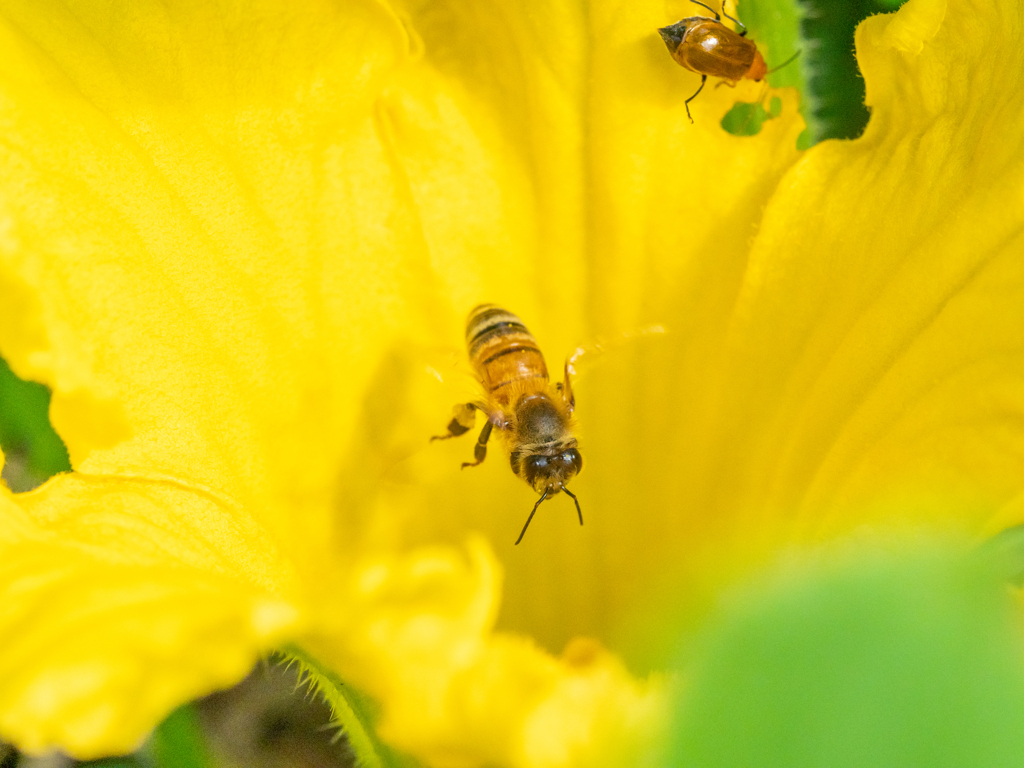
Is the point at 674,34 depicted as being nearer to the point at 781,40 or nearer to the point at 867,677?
the point at 781,40

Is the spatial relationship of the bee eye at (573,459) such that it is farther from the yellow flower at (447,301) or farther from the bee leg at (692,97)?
the bee leg at (692,97)

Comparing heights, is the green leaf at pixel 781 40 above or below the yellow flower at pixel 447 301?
above

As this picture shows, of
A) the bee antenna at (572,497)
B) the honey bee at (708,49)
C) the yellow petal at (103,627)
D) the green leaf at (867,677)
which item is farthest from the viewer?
the bee antenna at (572,497)

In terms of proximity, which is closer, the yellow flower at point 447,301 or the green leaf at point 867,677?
the green leaf at point 867,677

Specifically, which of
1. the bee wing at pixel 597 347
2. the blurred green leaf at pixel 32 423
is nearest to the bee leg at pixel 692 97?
the bee wing at pixel 597 347

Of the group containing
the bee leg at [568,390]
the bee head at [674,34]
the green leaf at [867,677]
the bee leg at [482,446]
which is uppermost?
the bee head at [674,34]

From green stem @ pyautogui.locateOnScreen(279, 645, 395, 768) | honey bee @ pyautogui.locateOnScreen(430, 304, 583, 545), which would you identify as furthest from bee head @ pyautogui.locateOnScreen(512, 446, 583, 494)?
green stem @ pyautogui.locateOnScreen(279, 645, 395, 768)

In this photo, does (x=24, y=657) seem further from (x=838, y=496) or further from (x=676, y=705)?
(x=838, y=496)

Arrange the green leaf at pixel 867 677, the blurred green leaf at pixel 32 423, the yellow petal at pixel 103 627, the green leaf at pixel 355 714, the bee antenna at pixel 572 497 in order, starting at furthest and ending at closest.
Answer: the blurred green leaf at pixel 32 423 < the bee antenna at pixel 572 497 < the green leaf at pixel 355 714 < the yellow petal at pixel 103 627 < the green leaf at pixel 867 677
